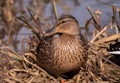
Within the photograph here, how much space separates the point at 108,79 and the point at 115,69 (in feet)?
0.55

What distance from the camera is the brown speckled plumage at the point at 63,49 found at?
5438mm

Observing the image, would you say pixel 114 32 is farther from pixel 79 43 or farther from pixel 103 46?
pixel 79 43

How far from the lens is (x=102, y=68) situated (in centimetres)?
559

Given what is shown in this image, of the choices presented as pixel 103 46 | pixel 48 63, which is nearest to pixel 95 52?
pixel 103 46

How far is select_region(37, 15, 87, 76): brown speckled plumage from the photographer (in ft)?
17.8

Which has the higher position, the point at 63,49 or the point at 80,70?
the point at 63,49

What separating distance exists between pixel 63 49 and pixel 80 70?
0.32m

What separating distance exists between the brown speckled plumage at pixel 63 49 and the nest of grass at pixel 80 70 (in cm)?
12

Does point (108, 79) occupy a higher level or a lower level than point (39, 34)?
lower

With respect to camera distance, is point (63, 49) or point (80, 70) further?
point (80, 70)

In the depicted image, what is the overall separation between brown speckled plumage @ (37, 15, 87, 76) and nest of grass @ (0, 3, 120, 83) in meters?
0.12

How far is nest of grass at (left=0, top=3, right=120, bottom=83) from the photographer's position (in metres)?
5.51

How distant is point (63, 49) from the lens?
18.0 feet

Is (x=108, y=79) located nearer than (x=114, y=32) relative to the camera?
Yes
